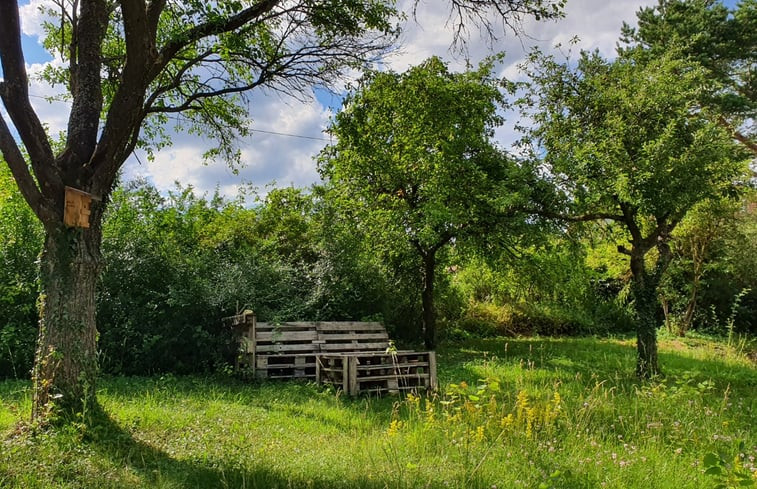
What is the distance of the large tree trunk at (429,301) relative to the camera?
10438 millimetres

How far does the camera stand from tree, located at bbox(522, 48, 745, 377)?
21.4ft

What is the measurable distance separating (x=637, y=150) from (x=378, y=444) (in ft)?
19.1

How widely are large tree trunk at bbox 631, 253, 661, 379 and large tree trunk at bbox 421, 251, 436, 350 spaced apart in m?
4.09

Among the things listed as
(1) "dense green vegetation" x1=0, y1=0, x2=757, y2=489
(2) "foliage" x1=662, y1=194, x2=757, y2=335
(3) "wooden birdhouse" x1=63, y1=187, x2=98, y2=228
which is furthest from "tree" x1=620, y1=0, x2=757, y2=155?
(3) "wooden birdhouse" x1=63, y1=187, x2=98, y2=228

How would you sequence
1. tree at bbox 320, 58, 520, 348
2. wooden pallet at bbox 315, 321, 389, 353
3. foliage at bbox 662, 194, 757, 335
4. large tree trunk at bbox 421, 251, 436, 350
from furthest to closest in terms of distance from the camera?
foliage at bbox 662, 194, 757, 335, large tree trunk at bbox 421, 251, 436, 350, tree at bbox 320, 58, 520, 348, wooden pallet at bbox 315, 321, 389, 353

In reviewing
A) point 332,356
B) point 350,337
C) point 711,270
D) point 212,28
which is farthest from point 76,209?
point 711,270

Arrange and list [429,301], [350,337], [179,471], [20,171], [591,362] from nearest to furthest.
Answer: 1. [179,471]
2. [20,171]
3. [350,337]
4. [591,362]
5. [429,301]

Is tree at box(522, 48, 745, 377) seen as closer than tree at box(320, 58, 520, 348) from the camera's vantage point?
Yes

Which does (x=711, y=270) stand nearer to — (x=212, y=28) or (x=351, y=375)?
(x=351, y=375)

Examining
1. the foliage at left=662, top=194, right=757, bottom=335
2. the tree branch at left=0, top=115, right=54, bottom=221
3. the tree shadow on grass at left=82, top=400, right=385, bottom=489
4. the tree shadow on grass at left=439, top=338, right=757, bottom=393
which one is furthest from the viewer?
the foliage at left=662, top=194, right=757, bottom=335

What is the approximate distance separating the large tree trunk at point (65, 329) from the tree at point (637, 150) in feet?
21.0

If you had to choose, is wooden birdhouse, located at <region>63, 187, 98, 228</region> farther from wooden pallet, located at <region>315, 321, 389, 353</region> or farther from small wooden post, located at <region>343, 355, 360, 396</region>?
wooden pallet, located at <region>315, 321, 389, 353</region>

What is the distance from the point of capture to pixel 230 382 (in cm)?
698

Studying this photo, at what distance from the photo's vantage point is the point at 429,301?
34.9 ft
